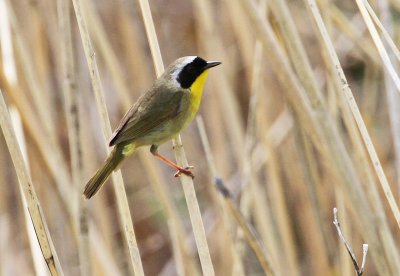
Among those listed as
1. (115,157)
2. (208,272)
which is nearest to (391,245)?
(208,272)

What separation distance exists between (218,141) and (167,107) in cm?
72

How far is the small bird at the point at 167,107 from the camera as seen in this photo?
234cm

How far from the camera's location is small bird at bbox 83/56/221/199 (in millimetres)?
2342

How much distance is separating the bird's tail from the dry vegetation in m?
0.06

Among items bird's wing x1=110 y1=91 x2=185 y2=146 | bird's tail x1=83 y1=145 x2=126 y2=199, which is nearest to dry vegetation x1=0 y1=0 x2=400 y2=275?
bird's tail x1=83 y1=145 x2=126 y2=199

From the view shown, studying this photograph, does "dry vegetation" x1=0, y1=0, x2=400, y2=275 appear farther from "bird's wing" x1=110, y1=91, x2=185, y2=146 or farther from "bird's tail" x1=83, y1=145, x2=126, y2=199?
"bird's wing" x1=110, y1=91, x2=185, y2=146

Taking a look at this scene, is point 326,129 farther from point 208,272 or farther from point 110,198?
point 110,198

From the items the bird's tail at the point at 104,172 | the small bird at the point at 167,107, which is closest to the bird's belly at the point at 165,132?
the small bird at the point at 167,107

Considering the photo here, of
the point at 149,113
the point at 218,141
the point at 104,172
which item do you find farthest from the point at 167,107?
the point at 218,141

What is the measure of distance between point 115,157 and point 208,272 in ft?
2.10

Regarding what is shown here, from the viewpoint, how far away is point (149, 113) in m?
2.40

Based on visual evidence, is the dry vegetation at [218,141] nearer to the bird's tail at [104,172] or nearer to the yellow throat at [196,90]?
the bird's tail at [104,172]

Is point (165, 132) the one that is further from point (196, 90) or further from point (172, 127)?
point (196, 90)

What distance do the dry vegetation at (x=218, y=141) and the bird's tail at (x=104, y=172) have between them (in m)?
0.06
